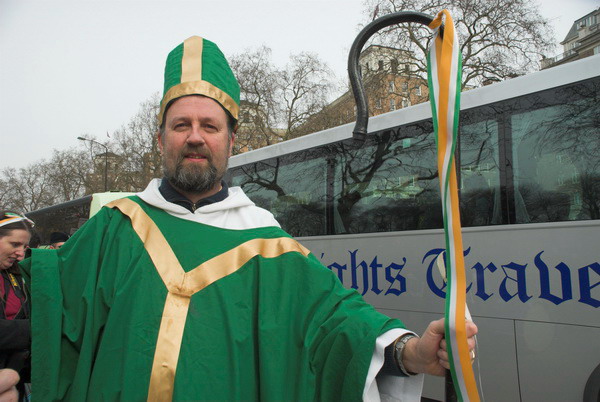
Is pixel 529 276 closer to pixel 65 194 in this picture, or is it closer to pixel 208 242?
pixel 208 242

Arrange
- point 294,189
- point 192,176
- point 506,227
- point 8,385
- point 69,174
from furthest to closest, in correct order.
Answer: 1. point 69,174
2. point 294,189
3. point 506,227
4. point 192,176
5. point 8,385

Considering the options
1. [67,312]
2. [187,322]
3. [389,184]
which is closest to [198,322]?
[187,322]

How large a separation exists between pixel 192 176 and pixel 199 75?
19.0 inches

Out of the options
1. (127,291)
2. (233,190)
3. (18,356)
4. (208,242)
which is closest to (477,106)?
(233,190)

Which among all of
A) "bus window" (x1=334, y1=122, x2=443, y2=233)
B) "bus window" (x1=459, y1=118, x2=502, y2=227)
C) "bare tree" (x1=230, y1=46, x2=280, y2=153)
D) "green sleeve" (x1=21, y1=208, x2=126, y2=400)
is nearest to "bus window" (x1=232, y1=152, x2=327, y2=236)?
"bus window" (x1=334, y1=122, x2=443, y2=233)

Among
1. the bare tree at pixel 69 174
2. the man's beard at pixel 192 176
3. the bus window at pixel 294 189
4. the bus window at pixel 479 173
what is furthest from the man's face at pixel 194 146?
the bare tree at pixel 69 174

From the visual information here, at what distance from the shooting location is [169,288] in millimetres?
1712

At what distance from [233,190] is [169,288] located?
63cm

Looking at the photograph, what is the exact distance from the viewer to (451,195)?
52.4 inches

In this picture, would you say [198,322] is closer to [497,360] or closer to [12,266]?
[12,266]

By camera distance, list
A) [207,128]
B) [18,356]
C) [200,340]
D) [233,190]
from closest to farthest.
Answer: [200,340] < [18,356] < [207,128] < [233,190]

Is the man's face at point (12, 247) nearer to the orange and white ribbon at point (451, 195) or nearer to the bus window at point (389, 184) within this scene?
the orange and white ribbon at point (451, 195)

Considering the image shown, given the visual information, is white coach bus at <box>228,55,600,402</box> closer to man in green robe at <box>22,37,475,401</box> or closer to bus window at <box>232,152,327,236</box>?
bus window at <box>232,152,327,236</box>

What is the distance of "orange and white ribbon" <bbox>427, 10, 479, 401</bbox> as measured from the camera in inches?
50.0
